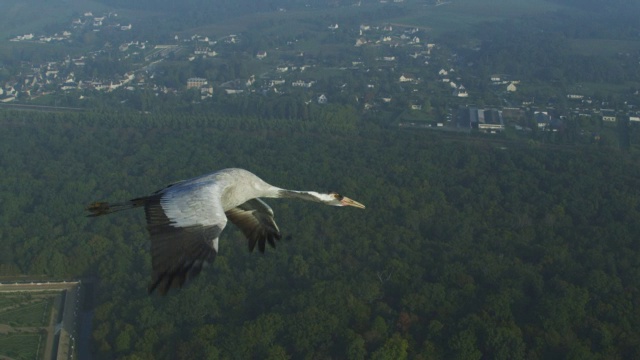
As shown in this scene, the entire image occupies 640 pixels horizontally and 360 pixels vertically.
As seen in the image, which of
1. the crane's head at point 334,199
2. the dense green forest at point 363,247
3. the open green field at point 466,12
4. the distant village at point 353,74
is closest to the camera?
the crane's head at point 334,199

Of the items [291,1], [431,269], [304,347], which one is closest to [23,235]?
[304,347]

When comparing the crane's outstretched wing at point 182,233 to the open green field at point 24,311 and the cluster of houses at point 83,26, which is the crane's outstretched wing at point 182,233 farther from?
the cluster of houses at point 83,26

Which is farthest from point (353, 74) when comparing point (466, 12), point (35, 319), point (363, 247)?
point (35, 319)

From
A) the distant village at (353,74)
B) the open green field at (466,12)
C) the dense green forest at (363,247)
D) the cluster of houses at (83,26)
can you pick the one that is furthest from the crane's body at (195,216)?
the cluster of houses at (83,26)

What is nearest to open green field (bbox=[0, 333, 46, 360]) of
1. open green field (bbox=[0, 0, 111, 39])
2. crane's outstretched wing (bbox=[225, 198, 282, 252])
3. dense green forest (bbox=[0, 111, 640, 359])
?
dense green forest (bbox=[0, 111, 640, 359])

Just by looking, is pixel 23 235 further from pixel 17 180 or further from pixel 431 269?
pixel 431 269
